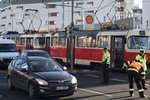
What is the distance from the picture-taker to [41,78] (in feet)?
47.8

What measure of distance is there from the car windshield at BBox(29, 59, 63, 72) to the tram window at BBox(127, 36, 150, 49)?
38.7 ft

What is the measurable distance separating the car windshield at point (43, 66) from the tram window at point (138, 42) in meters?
11.8

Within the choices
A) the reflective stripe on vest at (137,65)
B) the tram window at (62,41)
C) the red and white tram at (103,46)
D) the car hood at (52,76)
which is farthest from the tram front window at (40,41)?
the car hood at (52,76)

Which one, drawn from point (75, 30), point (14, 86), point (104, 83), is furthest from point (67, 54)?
point (14, 86)

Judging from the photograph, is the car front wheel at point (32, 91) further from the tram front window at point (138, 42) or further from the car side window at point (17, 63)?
the tram front window at point (138, 42)

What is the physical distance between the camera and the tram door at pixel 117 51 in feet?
90.9

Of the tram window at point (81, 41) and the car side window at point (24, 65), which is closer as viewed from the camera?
the car side window at point (24, 65)

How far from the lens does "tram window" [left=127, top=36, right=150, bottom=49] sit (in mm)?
27016

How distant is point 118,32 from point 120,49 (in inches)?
45.8

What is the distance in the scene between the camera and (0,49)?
32.2 m

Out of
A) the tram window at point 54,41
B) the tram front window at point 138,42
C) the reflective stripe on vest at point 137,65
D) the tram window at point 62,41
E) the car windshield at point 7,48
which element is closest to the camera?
the reflective stripe on vest at point 137,65

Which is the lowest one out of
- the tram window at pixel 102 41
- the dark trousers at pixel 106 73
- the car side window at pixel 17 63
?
the dark trousers at pixel 106 73

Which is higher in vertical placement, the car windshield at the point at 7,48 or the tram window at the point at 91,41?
the tram window at the point at 91,41

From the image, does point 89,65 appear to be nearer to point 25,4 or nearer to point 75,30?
point 75,30
